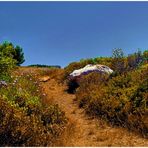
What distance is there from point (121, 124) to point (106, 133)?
3.35 ft

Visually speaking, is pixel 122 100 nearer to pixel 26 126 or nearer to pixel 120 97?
pixel 120 97

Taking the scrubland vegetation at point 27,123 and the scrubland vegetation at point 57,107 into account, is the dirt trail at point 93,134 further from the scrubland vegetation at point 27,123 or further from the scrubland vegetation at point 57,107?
the scrubland vegetation at point 27,123

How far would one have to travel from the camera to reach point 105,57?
85.4 feet

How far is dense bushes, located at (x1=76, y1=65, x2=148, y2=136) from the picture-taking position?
11.2 metres

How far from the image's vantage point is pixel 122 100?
503 inches

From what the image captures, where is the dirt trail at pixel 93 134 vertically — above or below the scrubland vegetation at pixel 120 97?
below

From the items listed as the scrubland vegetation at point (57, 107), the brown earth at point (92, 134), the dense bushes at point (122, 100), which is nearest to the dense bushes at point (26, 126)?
the scrubland vegetation at point (57, 107)

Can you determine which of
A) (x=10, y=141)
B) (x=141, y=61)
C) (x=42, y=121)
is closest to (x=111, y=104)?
(x=42, y=121)

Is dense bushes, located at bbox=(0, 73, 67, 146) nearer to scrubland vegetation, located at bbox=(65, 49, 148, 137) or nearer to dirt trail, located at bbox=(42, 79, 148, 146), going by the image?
dirt trail, located at bbox=(42, 79, 148, 146)

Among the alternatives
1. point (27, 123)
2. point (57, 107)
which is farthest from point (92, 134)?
point (27, 123)

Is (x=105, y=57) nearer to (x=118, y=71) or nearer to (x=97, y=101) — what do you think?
(x=118, y=71)

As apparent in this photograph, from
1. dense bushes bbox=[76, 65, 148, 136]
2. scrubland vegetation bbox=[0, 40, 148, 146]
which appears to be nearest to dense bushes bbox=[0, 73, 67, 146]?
scrubland vegetation bbox=[0, 40, 148, 146]

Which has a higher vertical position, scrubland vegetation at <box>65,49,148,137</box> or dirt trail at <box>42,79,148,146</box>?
scrubland vegetation at <box>65,49,148,137</box>

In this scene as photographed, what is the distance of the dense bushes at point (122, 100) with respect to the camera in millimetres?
11188
